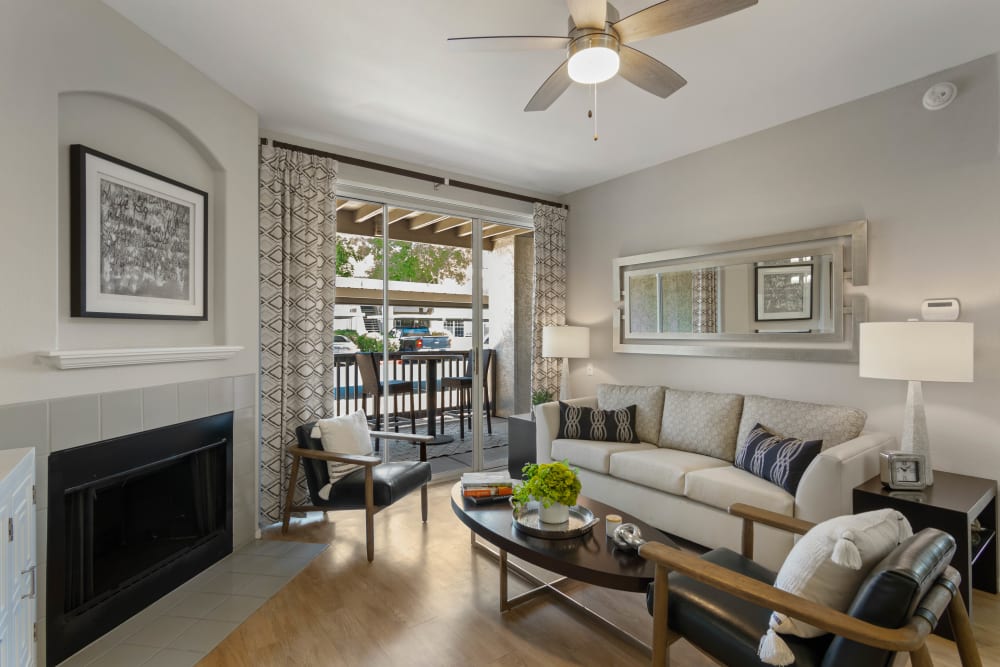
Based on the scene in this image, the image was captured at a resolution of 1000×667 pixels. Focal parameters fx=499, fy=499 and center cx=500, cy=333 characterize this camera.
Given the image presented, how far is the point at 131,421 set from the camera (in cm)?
227

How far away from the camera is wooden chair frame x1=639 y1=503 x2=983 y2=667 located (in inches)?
47.9

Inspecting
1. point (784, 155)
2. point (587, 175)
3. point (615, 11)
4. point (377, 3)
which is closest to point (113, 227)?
point (377, 3)

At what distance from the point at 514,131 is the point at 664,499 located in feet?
8.67

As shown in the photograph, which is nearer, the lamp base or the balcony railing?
the lamp base

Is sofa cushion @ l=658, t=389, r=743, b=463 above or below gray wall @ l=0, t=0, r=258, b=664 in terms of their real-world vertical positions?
below

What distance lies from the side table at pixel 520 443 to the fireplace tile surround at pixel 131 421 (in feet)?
6.91

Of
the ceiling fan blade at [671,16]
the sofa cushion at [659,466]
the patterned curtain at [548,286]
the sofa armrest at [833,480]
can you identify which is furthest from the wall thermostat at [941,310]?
the patterned curtain at [548,286]

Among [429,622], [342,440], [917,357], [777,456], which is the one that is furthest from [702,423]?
[342,440]

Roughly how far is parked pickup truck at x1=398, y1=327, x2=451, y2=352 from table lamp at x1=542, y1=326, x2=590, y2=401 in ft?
3.00

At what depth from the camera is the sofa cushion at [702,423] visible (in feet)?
11.0

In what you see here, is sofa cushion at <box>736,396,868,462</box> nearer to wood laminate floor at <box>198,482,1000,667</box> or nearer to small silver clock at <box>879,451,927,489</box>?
small silver clock at <box>879,451,927,489</box>

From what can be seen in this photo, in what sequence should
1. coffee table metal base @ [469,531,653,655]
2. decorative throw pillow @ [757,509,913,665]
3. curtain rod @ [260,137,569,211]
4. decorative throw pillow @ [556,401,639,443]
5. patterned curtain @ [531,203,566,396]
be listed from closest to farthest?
1. decorative throw pillow @ [757,509,913,665]
2. coffee table metal base @ [469,531,653,655]
3. curtain rod @ [260,137,569,211]
4. decorative throw pillow @ [556,401,639,443]
5. patterned curtain @ [531,203,566,396]

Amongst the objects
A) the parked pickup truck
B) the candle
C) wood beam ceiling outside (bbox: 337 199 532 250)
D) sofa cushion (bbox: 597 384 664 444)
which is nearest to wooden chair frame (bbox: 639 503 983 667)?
the candle

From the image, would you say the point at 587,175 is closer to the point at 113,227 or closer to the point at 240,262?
the point at 240,262
